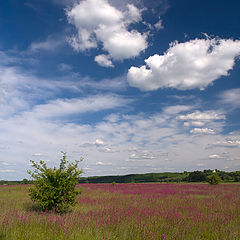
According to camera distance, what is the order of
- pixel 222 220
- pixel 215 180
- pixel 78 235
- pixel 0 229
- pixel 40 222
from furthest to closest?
pixel 215 180, pixel 222 220, pixel 40 222, pixel 0 229, pixel 78 235

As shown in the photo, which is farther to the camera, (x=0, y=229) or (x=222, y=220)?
(x=222, y=220)

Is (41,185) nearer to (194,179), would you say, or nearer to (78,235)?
(78,235)

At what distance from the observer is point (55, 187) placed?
8.95 meters

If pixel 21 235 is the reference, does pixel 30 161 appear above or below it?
above

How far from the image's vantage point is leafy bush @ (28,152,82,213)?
8.80m

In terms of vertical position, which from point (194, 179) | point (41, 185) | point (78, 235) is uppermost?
point (41, 185)

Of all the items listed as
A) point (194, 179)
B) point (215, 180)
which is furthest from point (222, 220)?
point (194, 179)

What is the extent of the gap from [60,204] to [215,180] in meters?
28.5

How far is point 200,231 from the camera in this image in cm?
614

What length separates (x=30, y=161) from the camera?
880 centimetres

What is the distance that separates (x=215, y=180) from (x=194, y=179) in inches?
1226

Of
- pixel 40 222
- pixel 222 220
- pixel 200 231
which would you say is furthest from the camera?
pixel 222 220

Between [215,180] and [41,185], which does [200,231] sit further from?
[215,180]

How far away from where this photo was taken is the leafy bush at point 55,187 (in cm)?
880
